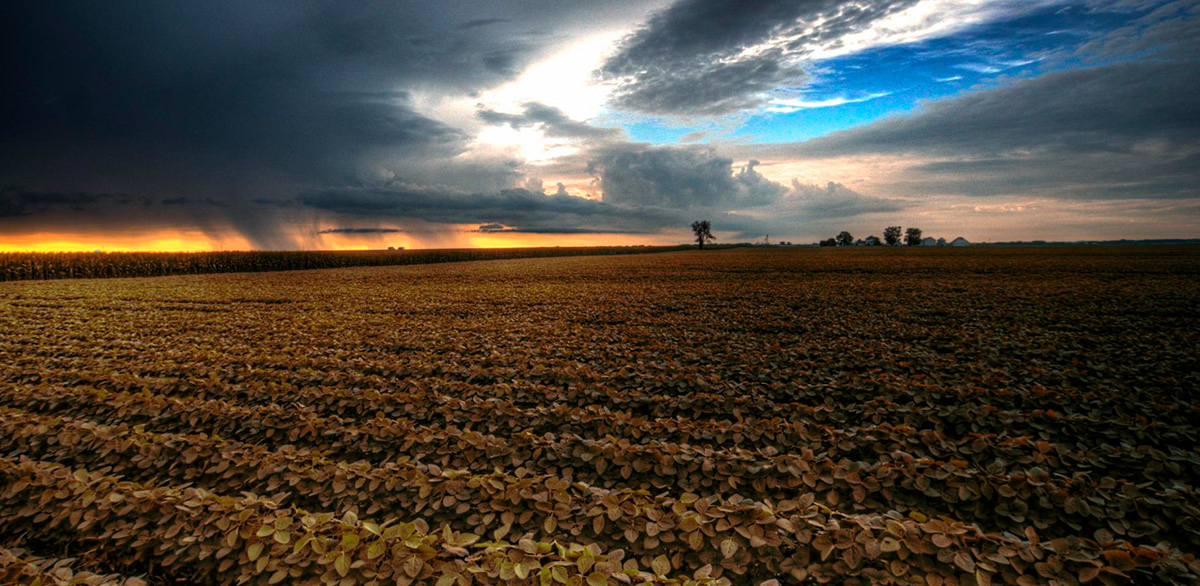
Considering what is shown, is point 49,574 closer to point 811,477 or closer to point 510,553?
point 510,553

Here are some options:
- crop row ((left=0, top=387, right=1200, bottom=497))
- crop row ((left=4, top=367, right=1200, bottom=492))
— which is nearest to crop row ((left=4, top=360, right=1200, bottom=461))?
crop row ((left=4, top=367, right=1200, bottom=492))

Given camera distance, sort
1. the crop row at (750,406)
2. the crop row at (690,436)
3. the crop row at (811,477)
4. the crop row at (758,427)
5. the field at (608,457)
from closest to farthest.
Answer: the field at (608,457) → the crop row at (811,477) → the crop row at (690,436) → the crop row at (758,427) → the crop row at (750,406)

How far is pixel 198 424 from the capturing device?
7371 millimetres

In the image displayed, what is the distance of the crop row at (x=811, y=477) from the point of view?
4.55 m

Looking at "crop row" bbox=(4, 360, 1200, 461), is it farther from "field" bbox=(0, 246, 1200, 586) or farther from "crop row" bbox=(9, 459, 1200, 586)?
"crop row" bbox=(9, 459, 1200, 586)

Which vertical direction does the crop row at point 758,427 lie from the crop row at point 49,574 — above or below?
above

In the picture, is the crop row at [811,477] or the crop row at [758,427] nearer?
the crop row at [811,477]

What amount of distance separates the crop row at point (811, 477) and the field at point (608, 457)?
0.03 m

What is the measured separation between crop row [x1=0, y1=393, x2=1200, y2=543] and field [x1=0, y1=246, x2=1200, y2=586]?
30 millimetres

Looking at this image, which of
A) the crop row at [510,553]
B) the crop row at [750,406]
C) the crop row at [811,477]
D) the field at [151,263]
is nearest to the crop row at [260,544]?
the crop row at [510,553]

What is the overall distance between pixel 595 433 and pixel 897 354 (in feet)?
24.7

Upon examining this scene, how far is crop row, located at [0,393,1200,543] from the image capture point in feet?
14.9

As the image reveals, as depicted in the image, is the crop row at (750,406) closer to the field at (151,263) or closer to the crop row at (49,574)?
the crop row at (49,574)

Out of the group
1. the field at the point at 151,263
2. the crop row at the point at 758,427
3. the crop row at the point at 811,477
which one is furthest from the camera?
the field at the point at 151,263
